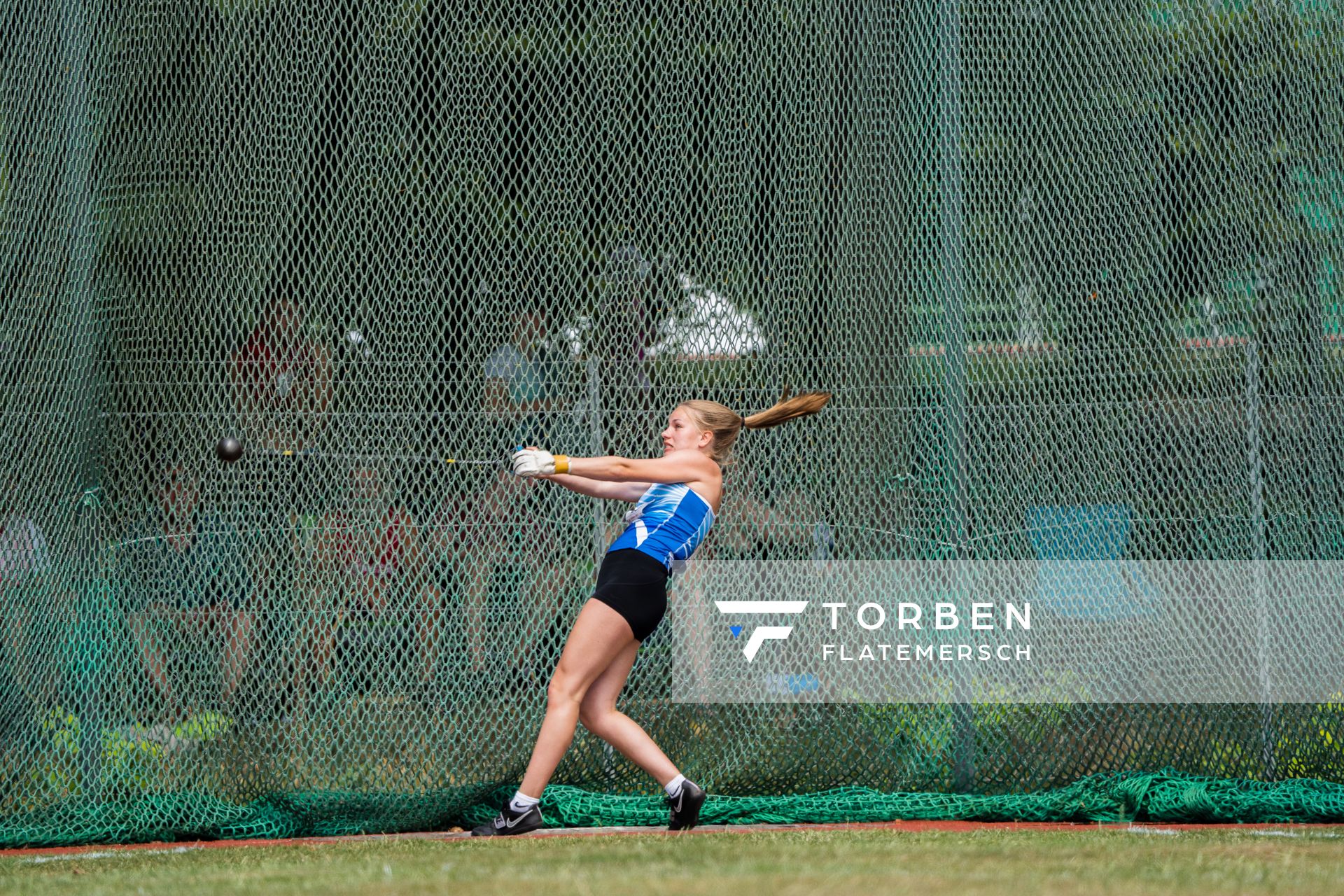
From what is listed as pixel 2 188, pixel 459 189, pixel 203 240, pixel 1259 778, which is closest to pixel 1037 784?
pixel 1259 778

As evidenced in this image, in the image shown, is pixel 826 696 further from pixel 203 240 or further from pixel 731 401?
pixel 203 240

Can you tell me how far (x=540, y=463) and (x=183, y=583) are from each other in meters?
2.07

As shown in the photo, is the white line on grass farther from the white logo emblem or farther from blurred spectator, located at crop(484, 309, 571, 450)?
the white logo emblem

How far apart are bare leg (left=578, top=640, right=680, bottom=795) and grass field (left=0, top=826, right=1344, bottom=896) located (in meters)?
0.27

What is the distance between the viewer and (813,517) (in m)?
6.70

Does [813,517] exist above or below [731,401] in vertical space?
below

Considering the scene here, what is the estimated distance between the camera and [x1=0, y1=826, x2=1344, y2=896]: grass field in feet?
12.6

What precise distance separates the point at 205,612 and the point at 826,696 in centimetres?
281

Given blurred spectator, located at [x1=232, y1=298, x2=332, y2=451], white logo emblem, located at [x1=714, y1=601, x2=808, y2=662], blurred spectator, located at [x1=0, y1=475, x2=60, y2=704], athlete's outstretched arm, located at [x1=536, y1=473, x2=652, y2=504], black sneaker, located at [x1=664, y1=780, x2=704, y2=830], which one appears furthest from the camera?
white logo emblem, located at [x1=714, y1=601, x2=808, y2=662]

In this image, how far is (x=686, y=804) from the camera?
218 inches

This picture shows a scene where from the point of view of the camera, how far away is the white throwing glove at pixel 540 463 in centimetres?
524

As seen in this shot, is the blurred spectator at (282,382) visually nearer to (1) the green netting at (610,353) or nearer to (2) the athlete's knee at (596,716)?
(1) the green netting at (610,353)

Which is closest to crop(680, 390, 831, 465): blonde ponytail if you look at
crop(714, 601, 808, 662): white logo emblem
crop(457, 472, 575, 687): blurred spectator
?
crop(714, 601, 808, 662): white logo emblem

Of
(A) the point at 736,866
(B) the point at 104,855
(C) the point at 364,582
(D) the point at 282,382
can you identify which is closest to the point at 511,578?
(C) the point at 364,582
